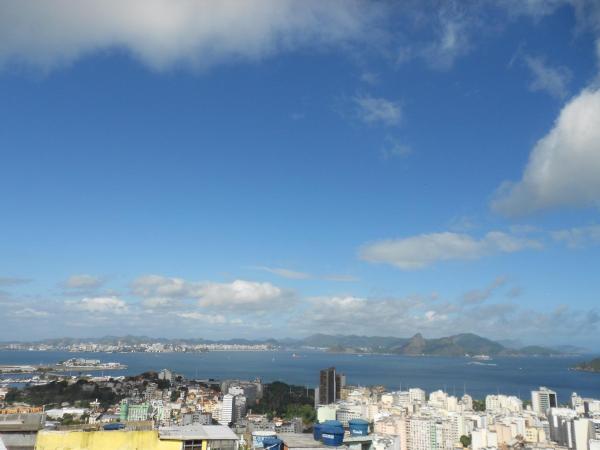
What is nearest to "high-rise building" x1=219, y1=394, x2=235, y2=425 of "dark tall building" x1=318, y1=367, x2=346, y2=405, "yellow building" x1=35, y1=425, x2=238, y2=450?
"dark tall building" x1=318, y1=367, x2=346, y2=405

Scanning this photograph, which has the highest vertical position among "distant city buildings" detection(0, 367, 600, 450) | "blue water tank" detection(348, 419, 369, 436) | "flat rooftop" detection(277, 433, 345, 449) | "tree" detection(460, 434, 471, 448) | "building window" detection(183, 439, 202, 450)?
"building window" detection(183, 439, 202, 450)

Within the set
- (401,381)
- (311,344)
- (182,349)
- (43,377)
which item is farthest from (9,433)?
(311,344)

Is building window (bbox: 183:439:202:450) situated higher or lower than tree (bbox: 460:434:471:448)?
higher

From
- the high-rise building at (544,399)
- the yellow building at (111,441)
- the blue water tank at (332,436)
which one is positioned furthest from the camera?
the high-rise building at (544,399)

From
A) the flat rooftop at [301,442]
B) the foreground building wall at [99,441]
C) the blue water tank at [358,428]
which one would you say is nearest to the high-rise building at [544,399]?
the blue water tank at [358,428]

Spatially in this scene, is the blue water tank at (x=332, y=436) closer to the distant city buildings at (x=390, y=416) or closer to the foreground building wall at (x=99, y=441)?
the foreground building wall at (x=99, y=441)

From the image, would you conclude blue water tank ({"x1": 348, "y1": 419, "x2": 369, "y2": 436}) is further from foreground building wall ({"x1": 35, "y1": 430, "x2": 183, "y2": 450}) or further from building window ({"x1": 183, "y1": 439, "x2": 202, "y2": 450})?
foreground building wall ({"x1": 35, "y1": 430, "x2": 183, "y2": 450})

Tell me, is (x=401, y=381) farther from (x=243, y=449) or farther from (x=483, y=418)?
(x=243, y=449)
